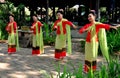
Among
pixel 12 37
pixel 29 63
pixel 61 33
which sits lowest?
pixel 29 63

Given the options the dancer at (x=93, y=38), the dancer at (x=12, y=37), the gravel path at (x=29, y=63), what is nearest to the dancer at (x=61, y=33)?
the gravel path at (x=29, y=63)

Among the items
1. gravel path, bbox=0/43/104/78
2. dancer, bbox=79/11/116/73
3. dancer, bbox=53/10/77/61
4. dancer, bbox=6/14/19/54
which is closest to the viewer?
dancer, bbox=79/11/116/73

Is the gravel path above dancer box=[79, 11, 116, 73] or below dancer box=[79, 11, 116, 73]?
below

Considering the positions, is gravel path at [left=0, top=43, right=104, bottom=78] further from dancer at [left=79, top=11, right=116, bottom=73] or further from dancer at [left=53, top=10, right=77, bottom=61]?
dancer at [left=79, top=11, right=116, bottom=73]

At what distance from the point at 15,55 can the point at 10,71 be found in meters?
2.85

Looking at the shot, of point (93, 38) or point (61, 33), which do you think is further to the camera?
point (61, 33)

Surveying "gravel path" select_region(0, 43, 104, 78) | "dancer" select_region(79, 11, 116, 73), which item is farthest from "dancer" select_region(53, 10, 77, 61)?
"dancer" select_region(79, 11, 116, 73)

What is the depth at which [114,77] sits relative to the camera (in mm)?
5953

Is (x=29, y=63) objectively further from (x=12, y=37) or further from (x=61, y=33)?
(x=12, y=37)

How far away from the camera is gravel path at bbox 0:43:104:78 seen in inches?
328

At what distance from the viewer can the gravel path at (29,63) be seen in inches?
328

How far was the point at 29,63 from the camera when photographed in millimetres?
9875

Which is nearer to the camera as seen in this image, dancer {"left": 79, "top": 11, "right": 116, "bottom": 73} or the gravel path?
dancer {"left": 79, "top": 11, "right": 116, "bottom": 73}

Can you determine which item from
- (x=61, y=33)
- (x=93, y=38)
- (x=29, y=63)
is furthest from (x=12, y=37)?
(x=93, y=38)
